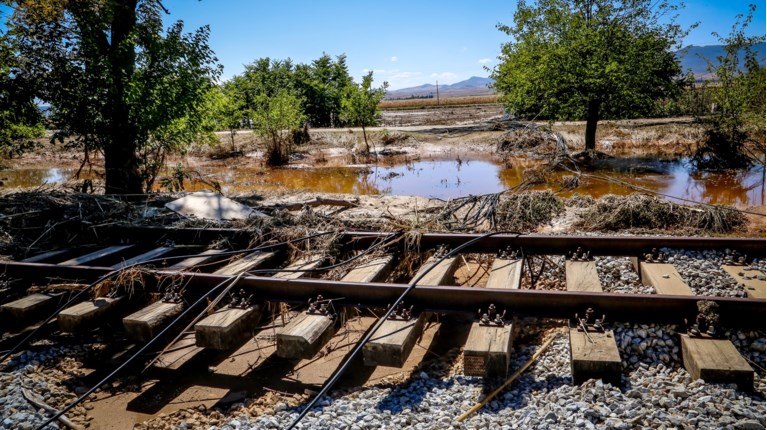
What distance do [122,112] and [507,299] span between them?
32.6 feet

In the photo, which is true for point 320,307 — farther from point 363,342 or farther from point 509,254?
point 509,254

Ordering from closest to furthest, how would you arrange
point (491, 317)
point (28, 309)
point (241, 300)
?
point (491, 317), point (241, 300), point (28, 309)

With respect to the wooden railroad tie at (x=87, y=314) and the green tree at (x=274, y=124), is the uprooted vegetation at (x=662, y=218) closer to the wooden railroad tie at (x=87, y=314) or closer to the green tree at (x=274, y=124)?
the wooden railroad tie at (x=87, y=314)

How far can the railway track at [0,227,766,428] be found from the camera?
2.92 m

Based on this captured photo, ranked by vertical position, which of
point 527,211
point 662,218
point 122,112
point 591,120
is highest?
point 122,112

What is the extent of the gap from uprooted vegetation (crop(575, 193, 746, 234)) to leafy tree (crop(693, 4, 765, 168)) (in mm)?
8863

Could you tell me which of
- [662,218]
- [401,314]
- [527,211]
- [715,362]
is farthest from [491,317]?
[662,218]

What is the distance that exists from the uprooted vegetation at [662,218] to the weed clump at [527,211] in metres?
0.64

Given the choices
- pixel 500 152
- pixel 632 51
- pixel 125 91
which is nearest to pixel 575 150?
pixel 500 152

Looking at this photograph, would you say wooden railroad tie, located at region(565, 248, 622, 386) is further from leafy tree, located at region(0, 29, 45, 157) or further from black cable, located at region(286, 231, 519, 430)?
leafy tree, located at region(0, 29, 45, 157)

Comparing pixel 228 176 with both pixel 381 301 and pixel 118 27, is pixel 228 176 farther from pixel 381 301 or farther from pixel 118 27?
pixel 381 301

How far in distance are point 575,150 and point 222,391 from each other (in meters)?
19.3

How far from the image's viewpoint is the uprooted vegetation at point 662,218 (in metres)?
7.27

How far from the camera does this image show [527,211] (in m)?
7.89
